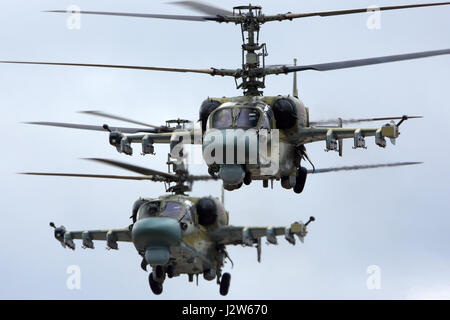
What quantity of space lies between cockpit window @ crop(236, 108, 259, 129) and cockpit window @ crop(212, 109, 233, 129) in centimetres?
26

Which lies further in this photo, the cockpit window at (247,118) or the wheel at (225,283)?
the wheel at (225,283)

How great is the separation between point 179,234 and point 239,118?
24.7ft

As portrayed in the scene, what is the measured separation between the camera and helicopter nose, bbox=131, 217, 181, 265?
55.1 m

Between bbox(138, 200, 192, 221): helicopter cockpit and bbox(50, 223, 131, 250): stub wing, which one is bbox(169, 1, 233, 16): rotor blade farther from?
bbox(50, 223, 131, 250): stub wing

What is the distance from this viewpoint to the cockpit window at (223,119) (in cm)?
4969

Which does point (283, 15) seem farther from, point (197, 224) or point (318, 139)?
point (197, 224)

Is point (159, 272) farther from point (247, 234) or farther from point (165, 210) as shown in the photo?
point (247, 234)

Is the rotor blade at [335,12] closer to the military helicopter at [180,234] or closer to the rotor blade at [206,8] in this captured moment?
the rotor blade at [206,8]

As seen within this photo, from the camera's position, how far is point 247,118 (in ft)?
164

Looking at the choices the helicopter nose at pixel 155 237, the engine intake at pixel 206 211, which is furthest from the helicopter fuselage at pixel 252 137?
the engine intake at pixel 206 211

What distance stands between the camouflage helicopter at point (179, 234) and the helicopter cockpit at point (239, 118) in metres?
3.87

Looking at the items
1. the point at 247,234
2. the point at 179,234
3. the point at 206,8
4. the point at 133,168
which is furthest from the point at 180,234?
the point at 206,8

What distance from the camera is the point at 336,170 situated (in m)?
53.9

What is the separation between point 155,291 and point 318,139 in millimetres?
11164
